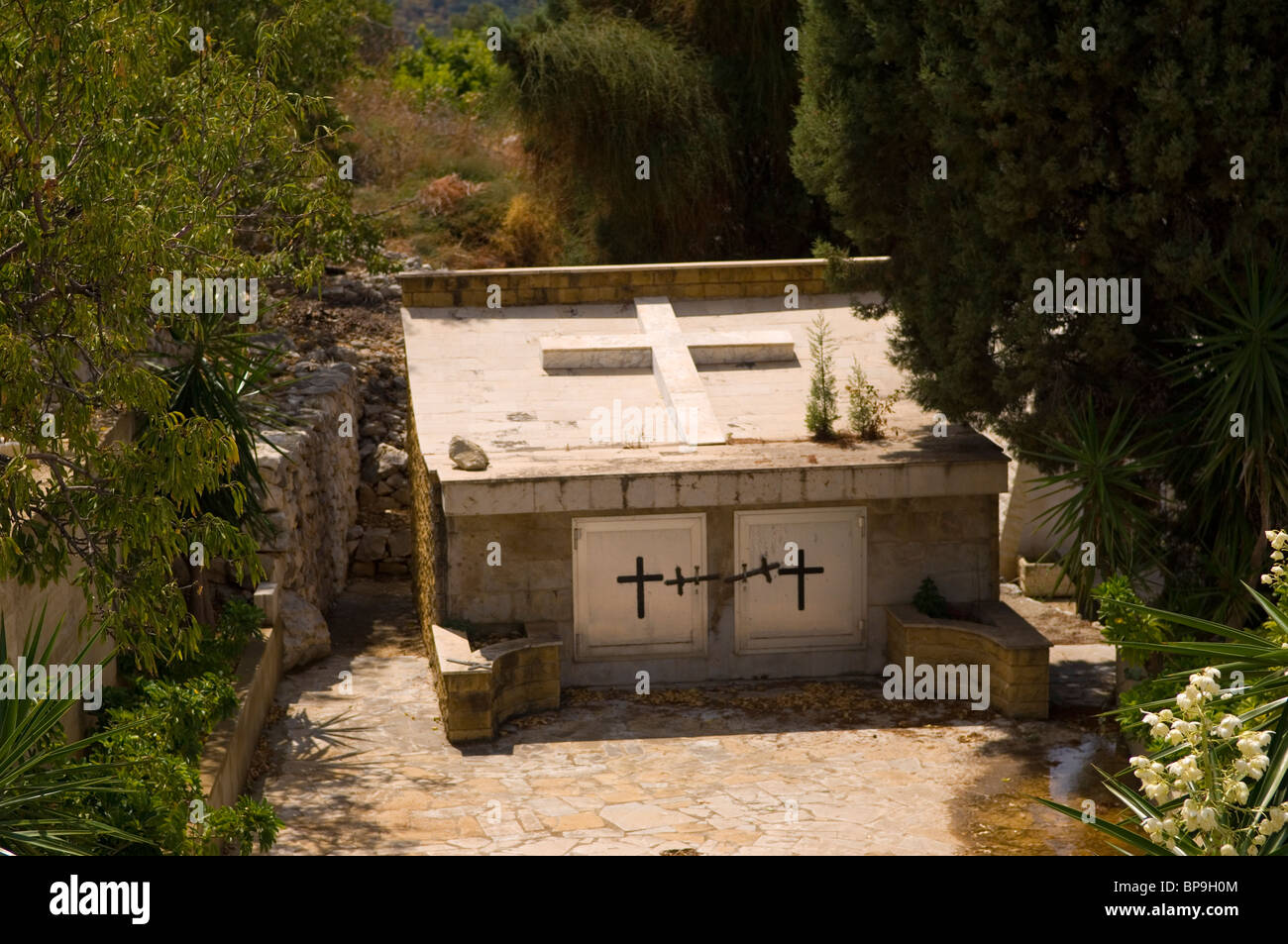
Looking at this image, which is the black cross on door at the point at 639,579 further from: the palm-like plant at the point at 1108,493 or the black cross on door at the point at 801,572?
the palm-like plant at the point at 1108,493

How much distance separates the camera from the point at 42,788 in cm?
743

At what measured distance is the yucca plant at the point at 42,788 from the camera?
7055 mm

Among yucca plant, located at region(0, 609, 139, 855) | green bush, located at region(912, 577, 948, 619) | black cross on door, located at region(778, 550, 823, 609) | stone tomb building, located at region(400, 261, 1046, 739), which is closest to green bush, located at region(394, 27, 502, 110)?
stone tomb building, located at region(400, 261, 1046, 739)

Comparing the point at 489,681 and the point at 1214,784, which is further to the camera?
the point at 489,681

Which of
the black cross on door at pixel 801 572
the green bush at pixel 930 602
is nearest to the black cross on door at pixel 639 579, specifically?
the black cross on door at pixel 801 572

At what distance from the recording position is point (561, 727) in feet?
44.0

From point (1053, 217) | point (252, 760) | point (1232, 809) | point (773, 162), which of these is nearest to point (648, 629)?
point (252, 760)

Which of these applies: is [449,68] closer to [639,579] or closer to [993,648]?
[639,579]

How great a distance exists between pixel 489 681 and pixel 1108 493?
18.4 ft

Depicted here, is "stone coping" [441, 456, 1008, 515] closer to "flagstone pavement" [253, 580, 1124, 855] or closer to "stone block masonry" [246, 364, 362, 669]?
"flagstone pavement" [253, 580, 1124, 855]

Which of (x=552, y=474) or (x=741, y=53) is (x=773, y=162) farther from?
(x=552, y=474)

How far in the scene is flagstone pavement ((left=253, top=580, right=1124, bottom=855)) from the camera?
35.5ft

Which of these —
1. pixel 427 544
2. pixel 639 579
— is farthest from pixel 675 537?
pixel 427 544

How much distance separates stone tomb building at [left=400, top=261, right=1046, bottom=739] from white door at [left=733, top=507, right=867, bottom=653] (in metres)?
0.02
